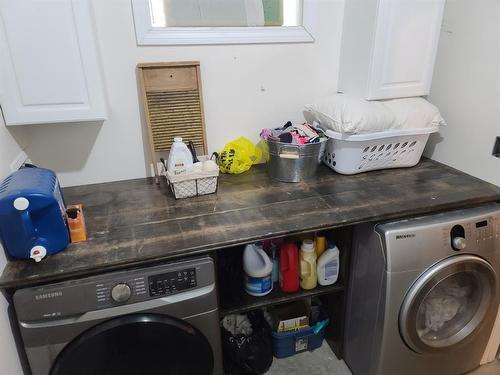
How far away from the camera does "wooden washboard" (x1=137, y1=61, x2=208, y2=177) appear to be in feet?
5.20

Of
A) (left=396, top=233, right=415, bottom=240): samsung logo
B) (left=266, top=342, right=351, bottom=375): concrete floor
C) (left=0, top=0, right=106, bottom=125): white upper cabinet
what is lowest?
(left=266, top=342, right=351, bottom=375): concrete floor

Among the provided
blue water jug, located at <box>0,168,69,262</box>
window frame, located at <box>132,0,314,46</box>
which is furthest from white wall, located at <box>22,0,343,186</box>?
blue water jug, located at <box>0,168,69,262</box>

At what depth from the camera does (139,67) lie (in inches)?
A: 61.0

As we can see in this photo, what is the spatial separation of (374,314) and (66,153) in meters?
1.55

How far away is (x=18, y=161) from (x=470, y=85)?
2.00m

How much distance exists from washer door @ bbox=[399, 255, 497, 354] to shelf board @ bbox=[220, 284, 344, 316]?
336 mm

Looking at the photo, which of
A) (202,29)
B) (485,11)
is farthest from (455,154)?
(202,29)

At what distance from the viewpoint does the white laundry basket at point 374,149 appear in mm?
1656

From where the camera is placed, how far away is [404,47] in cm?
168

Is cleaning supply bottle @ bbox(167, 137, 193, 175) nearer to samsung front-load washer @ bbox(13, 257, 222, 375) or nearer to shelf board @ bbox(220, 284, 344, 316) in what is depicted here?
samsung front-load washer @ bbox(13, 257, 222, 375)

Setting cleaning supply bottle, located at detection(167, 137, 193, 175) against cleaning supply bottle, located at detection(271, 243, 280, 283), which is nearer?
cleaning supply bottle, located at detection(167, 137, 193, 175)

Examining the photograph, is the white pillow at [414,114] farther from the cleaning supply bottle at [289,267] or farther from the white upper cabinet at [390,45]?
the cleaning supply bottle at [289,267]

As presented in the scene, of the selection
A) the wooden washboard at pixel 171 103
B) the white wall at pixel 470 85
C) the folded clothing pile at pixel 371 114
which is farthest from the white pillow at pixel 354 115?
the wooden washboard at pixel 171 103

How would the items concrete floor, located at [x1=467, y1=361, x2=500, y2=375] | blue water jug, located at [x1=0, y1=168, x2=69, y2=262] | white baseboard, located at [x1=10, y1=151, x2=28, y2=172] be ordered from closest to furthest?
blue water jug, located at [x1=0, y1=168, x2=69, y2=262], white baseboard, located at [x1=10, y1=151, x2=28, y2=172], concrete floor, located at [x1=467, y1=361, x2=500, y2=375]
